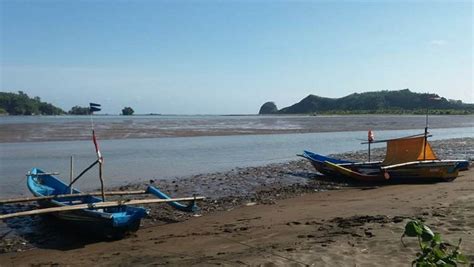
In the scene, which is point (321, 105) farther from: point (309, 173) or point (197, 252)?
point (197, 252)

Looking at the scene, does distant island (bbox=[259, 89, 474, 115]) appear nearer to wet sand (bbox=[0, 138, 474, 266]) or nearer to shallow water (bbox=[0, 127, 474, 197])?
shallow water (bbox=[0, 127, 474, 197])

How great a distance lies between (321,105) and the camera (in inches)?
6132

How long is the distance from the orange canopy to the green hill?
107m

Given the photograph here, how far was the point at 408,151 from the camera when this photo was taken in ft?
52.5

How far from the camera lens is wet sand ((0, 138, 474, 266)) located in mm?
6832

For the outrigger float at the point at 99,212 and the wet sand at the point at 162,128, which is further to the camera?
the wet sand at the point at 162,128

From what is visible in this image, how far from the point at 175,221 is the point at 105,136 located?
27989 millimetres

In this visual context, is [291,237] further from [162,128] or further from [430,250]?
[162,128]

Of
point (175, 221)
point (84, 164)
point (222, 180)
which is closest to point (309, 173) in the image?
point (222, 180)

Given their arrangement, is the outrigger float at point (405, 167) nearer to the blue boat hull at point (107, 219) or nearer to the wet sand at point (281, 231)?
the wet sand at point (281, 231)

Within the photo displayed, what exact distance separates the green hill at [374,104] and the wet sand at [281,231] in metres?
112

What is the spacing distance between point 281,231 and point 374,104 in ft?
444

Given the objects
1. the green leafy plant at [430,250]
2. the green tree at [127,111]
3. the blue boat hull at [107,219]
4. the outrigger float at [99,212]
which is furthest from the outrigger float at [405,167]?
the green tree at [127,111]

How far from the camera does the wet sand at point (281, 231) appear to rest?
683cm
